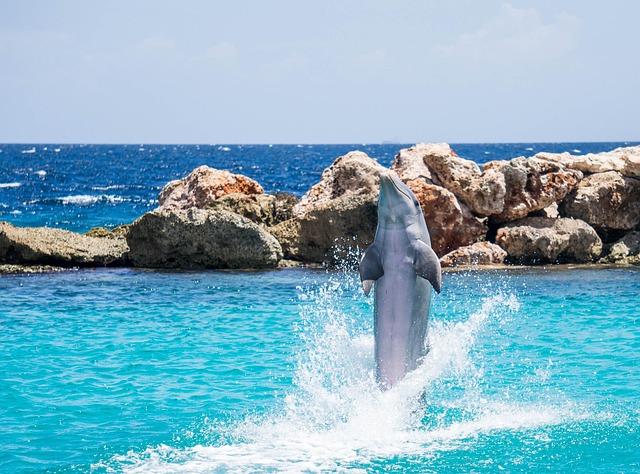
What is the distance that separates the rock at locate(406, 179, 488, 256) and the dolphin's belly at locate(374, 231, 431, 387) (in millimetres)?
10642

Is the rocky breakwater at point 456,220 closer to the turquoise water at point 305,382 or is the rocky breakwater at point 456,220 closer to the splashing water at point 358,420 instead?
the turquoise water at point 305,382

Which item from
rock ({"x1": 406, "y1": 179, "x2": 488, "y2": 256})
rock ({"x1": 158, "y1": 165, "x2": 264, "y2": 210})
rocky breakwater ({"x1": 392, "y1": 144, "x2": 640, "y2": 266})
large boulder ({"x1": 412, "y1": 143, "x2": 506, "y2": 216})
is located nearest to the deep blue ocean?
rocky breakwater ({"x1": 392, "y1": 144, "x2": 640, "y2": 266})

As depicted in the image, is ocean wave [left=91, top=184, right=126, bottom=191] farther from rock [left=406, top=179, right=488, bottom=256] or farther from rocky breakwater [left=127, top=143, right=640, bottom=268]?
rock [left=406, top=179, right=488, bottom=256]

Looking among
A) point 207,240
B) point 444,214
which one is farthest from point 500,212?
point 207,240

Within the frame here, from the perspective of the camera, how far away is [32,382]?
10.6 meters

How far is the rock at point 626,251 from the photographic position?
19.2 m

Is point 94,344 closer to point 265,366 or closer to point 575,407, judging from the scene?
point 265,366

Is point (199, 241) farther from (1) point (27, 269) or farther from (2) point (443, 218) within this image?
(2) point (443, 218)

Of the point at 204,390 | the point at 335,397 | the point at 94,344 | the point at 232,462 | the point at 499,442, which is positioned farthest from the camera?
the point at 94,344

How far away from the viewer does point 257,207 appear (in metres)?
21.5

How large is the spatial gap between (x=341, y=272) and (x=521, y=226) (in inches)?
170

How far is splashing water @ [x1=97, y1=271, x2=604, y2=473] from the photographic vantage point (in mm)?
7707

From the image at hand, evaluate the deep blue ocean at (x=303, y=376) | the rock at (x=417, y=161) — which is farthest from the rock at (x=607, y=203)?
the rock at (x=417, y=161)

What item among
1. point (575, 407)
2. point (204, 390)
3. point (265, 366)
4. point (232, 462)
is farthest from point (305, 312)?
point (232, 462)
